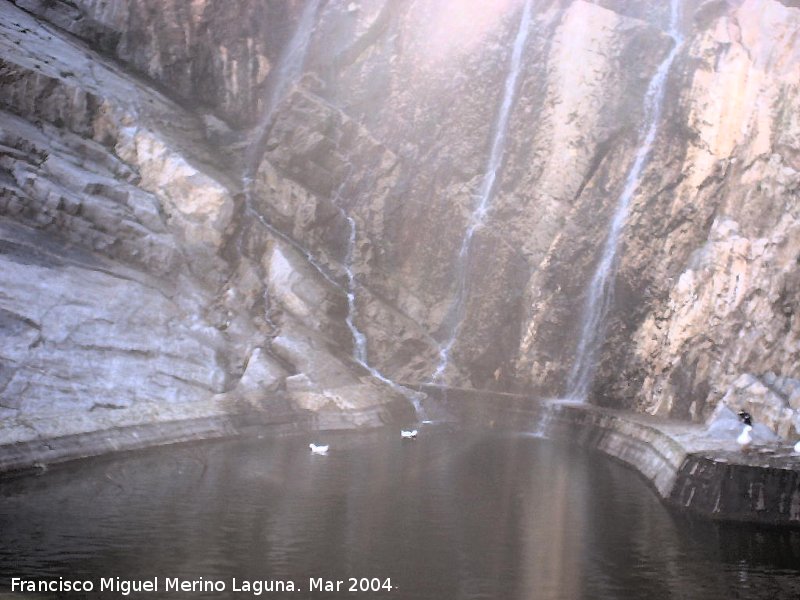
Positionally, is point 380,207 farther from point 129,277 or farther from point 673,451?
point 673,451

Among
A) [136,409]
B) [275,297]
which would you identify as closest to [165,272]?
[275,297]

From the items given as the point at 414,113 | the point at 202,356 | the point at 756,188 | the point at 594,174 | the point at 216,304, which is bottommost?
the point at 202,356

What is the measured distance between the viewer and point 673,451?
2869 centimetres

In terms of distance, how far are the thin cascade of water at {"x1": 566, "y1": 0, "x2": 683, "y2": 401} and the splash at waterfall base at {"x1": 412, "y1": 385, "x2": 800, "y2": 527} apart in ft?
6.10

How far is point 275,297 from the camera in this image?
147 feet

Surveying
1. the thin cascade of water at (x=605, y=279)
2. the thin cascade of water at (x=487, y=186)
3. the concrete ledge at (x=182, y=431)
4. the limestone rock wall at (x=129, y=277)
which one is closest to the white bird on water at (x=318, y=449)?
the concrete ledge at (x=182, y=431)

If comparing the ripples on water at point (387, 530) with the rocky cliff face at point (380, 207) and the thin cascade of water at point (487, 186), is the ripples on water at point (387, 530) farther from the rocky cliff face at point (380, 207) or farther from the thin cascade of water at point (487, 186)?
the thin cascade of water at point (487, 186)

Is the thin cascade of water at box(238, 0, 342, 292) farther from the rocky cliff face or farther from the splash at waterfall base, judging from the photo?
the splash at waterfall base

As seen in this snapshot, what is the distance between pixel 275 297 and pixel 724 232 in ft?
71.1

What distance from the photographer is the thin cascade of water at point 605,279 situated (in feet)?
137

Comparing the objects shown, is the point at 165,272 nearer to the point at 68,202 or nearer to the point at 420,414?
the point at 68,202

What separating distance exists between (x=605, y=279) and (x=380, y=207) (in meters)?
14.5

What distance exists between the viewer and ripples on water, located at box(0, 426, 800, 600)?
18.5 m

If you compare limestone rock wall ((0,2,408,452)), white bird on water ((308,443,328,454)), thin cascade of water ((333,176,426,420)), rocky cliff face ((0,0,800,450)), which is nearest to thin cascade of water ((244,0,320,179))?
rocky cliff face ((0,0,800,450))
